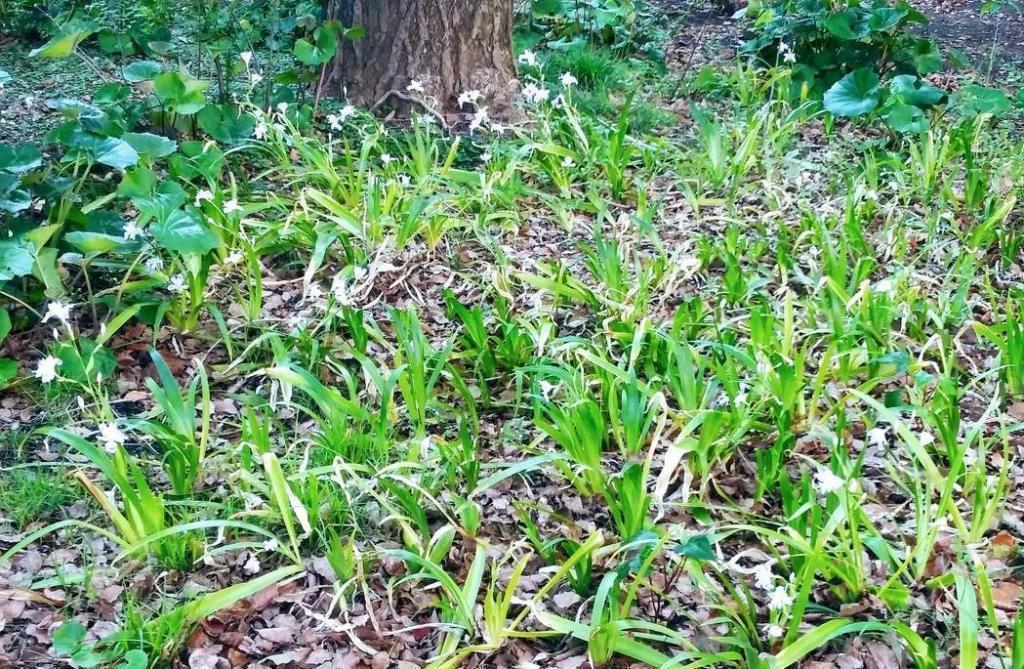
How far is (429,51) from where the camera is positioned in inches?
167

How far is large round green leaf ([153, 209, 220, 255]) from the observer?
106 inches

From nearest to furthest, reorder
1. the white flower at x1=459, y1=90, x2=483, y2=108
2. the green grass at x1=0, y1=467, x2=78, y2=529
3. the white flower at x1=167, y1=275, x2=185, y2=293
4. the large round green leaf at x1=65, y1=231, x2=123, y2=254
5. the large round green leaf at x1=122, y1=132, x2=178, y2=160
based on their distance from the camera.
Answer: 1. the green grass at x1=0, y1=467, x2=78, y2=529
2. the large round green leaf at x1=65, y1=231, x2=123, y2=254
3. the white flower at x1=167, y1=275, x2=185, y2=293
4. the large round green leaf at x1=122, y1=132, x2=178, y2=160
5. the white flower at x1=459, y1=90, x2=483, y2=108

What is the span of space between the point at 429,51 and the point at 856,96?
190cm

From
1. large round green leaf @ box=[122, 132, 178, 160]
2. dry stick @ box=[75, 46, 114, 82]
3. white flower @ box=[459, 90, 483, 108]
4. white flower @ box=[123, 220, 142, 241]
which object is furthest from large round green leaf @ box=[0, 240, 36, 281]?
white flower @ box=[459, 90, 483, 108]

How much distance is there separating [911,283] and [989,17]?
4.00 m

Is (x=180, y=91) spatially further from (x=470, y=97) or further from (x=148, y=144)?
(x=470, y=97)

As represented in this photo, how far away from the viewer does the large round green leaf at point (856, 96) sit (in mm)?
4027

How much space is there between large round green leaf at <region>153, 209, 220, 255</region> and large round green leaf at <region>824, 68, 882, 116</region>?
107 inches

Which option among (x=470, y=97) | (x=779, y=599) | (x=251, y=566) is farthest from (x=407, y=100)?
(x=779, y=599)

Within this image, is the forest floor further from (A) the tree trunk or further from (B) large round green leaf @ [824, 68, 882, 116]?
(A) the tree trunk

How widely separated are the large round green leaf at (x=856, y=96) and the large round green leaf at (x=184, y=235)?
272 cm

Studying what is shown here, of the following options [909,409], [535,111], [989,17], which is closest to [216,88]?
[535,111]

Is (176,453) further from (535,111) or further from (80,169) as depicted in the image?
(535,111)

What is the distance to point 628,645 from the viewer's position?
186 cm
